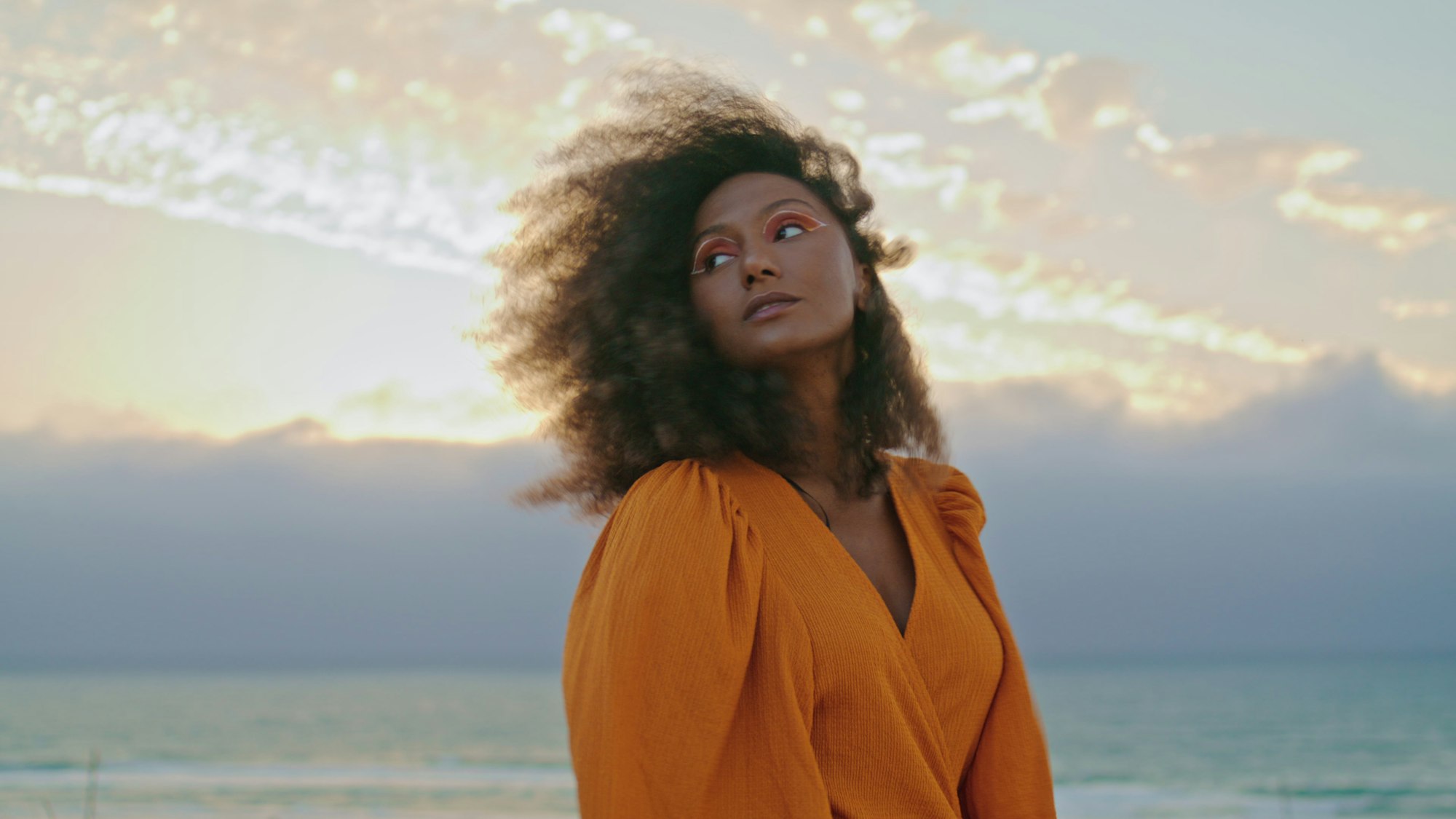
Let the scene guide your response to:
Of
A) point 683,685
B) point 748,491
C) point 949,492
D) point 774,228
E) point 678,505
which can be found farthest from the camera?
point 949,492

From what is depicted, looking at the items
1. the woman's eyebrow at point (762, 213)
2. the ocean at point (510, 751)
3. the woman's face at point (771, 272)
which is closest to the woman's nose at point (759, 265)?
the woman's face at point (771, 272)

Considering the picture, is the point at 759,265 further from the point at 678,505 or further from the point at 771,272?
the point at 678,505

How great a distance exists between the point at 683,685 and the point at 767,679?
166 mm

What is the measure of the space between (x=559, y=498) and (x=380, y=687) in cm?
7316

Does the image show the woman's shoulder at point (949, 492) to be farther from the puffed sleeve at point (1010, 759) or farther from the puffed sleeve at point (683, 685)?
the puffed sleeve at point (683, 685)

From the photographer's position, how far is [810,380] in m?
2.32

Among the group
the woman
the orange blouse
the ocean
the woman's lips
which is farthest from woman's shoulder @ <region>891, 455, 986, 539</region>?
the ocean

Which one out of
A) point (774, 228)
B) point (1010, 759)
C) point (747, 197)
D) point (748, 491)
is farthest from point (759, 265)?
point (1010, 759)

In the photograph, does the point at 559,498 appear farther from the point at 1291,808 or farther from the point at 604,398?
the point at 1291,808

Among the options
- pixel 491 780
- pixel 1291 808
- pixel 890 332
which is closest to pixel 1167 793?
pixel 1291 808

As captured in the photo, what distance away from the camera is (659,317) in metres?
2.27

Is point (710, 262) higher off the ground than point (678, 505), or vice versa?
point (710, 262)

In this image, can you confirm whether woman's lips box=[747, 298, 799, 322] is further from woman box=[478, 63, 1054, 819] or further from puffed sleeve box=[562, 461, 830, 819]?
puffed sleeve box=[562, 461, 830, 819]

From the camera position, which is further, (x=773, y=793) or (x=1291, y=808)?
(x=1291, y=808)
